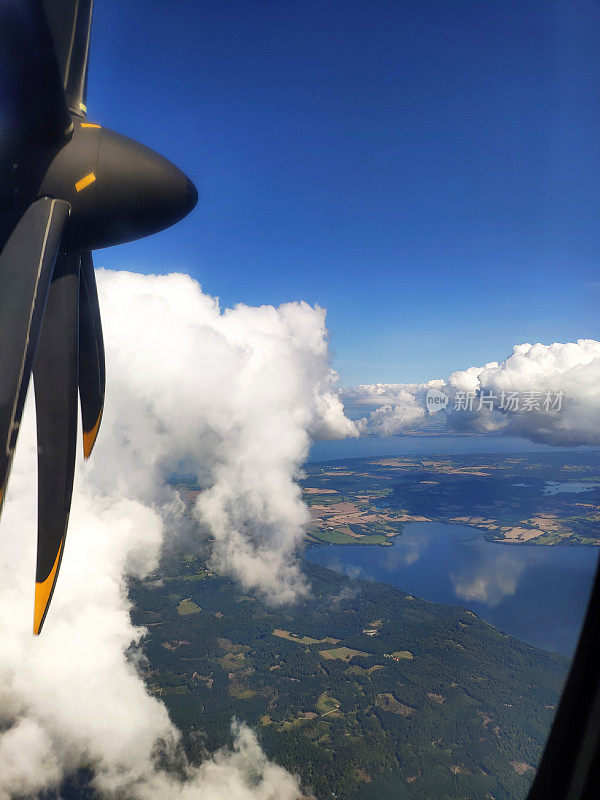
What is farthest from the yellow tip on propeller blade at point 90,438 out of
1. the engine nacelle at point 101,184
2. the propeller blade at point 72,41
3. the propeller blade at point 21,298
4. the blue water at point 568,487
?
the blue water at point 568,487

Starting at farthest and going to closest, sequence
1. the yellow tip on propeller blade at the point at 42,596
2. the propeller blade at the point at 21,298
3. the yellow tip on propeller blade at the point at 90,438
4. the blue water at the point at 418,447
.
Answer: the blue water at the point at 418,447
the yellow tip on propeller blade at the point at 90,438
the yellow tip on propeller blade at the point at 42,596
the propeller blade at the point at 21,298

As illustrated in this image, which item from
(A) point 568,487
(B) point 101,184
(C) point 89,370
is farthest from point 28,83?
(A) point 568,487

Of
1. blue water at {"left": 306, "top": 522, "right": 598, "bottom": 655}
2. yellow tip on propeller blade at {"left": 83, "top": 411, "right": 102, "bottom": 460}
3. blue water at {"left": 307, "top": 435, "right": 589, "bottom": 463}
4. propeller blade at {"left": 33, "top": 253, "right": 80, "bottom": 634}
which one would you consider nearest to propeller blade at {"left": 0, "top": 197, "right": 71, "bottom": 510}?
propeller blade at {"left": 33, "top": 253, "right": 80, "bottom": 634}

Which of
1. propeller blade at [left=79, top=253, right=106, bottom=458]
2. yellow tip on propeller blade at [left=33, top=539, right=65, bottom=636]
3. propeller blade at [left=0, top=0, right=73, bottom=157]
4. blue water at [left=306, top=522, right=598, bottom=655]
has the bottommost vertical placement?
blue water at [left=306, top=522, right=598, bottom=655]

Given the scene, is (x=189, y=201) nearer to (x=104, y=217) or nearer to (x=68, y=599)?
(x=104, y=217)

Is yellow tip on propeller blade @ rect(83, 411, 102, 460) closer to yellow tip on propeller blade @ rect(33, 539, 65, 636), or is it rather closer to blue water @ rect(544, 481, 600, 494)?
yellow tip on propeller blade @ rect(33, 539, 65, 636)

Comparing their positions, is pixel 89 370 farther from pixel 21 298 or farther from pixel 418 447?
pixel 418 447

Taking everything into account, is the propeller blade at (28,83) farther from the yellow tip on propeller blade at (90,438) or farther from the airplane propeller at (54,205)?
the yellow tip on propeller blade at (90,438)
